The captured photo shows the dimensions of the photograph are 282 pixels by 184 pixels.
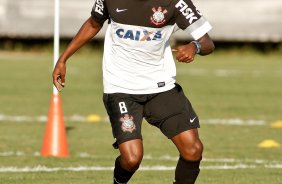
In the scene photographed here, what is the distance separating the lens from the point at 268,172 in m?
10.3

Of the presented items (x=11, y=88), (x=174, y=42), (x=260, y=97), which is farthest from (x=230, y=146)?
(x=174, y=42)

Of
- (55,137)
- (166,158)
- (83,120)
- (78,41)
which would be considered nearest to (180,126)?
(78,41)

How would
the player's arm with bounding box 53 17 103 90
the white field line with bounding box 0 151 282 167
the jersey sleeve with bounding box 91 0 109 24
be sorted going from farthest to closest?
the white field line with bounding box 0 151 282 167, the player's arm with bounding box 53 17 103 90, the jersey sleeve with bounding box 91 0 109 24

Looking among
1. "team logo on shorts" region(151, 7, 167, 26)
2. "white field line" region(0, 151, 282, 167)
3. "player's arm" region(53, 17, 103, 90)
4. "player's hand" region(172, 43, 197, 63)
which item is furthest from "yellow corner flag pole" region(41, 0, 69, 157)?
"player's hand" region(172, 43, 197, 63)

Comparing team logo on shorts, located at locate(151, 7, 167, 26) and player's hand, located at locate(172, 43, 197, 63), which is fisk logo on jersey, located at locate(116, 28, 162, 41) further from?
player's hand, located at locate(172, 43, 197, 63)

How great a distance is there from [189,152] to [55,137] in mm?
3565

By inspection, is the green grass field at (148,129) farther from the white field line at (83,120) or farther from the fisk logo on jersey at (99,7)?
the fisk logo on jersey at (99,7)

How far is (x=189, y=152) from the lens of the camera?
8094 mm

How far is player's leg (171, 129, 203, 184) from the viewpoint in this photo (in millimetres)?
8102

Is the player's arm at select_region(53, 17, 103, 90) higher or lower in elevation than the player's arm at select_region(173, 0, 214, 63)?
lower

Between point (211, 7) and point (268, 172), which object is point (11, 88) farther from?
point (211, 7)

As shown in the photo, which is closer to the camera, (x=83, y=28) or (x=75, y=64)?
(x=83, y=28)

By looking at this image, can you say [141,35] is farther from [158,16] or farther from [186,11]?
[186,11]

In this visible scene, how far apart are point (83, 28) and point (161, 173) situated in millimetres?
2236
